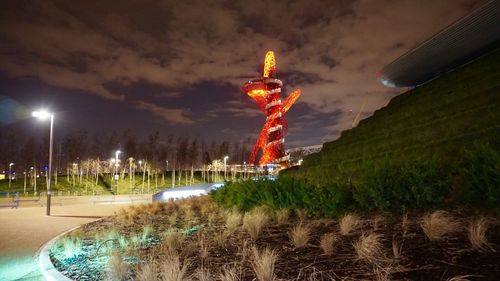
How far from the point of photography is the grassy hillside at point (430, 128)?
14.3 m

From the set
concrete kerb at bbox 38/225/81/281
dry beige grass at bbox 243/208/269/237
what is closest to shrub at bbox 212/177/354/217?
dry beige grass at bbox 243/208/269/237

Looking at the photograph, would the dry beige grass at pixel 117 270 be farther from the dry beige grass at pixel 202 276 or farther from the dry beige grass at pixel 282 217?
the dry beige grass at pixel 282 217

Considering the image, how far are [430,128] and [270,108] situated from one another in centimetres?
7175

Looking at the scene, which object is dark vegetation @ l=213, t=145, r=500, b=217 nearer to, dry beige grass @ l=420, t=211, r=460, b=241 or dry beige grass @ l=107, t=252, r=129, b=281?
dry beige grass @ l=420, t=211, r=460, b=241

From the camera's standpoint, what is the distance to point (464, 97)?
1772 centimetres

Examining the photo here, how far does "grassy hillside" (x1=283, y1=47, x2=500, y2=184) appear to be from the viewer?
1427cm

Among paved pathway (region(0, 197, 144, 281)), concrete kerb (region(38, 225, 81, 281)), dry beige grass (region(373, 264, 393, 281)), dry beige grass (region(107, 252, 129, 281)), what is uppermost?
dry beige grass (region(373, 264, 393, 281))

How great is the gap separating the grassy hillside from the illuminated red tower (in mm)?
59325

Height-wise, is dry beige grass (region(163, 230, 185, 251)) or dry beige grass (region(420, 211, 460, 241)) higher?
dry beige grass (region(420, 211, 460, 241))

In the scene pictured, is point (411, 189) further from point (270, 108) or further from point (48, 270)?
point (270, 108)

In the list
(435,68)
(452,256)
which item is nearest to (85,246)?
(452,256)

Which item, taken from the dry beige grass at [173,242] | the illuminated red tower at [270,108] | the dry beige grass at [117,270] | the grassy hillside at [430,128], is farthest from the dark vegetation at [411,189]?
the illuminated red tower at [270,108]

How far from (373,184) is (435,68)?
90.8ft

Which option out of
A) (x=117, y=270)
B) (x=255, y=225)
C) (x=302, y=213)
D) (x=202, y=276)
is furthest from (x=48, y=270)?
(x=302, y=213)
